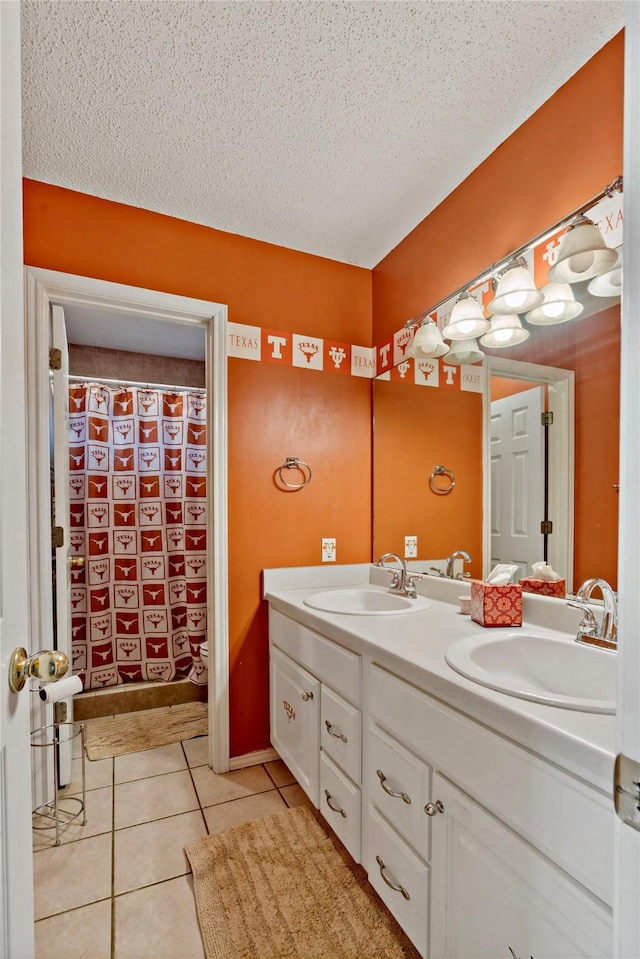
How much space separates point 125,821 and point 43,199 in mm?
2415

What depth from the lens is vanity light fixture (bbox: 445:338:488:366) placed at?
1756 millimetres

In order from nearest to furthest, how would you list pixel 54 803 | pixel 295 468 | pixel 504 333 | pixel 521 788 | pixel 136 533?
pixel 521 788 → pixel 504 333 → pixel 54 803 → pixel 295 468 → pixel 136 533

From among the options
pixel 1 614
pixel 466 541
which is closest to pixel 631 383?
pixel 1 614

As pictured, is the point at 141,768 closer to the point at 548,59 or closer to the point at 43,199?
the point at 43,199

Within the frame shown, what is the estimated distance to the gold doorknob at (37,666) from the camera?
0.64 meters

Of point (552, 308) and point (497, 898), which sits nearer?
point (497, 898)

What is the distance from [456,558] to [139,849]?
153 cm

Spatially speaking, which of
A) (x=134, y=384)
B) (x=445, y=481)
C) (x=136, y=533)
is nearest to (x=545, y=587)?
(x=445, y=481)

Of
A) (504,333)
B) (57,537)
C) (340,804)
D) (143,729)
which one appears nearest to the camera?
(340,804)

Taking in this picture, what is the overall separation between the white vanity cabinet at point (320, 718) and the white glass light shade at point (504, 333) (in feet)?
3.79

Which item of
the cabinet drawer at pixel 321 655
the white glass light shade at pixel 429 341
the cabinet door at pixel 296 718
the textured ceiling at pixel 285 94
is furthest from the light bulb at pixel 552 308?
the cabinet door at pixel 296 718

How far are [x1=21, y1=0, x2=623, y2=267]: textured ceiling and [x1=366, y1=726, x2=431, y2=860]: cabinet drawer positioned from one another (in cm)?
190

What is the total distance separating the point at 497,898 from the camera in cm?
87

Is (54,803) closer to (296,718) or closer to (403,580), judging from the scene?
(296,718)
